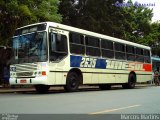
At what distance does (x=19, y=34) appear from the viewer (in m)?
18.8

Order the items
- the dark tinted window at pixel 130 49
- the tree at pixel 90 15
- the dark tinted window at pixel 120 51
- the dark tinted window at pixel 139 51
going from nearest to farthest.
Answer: the dark tinted window at pixel 120 51, the dark tinted window at pixel 130 49, the dark tinted window at pixel 139 51, the tree at pixel 90 15

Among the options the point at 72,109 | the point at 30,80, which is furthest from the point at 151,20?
the point at 72,109

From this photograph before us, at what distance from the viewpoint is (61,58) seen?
18.1 m

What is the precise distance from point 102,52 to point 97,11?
13.3 metres

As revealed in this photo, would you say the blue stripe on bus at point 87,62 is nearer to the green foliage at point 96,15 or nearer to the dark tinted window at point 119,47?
the dark tinted window at point 119,47

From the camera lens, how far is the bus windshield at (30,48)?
17344 mm

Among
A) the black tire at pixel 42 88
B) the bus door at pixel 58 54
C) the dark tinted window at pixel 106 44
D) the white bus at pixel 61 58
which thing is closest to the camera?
the white bus at pixel 61 58

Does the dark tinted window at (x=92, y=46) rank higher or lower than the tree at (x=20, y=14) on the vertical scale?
lower

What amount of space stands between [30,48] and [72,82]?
2.89m

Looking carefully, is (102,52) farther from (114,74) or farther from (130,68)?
(130,68)

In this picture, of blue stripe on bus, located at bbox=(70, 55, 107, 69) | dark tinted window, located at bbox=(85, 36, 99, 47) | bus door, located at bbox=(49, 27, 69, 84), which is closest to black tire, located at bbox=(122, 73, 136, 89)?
blue stripe on bus, located at bbox=(70, 55, 107, 69)

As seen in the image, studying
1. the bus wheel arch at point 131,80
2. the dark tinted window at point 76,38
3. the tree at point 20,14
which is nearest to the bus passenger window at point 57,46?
the dark tinted window at point 76,38

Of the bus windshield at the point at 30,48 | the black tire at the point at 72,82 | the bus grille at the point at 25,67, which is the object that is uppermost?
the bus windshield at the point at 30,48

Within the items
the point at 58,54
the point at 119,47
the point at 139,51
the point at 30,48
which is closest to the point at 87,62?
the point at 58,54
